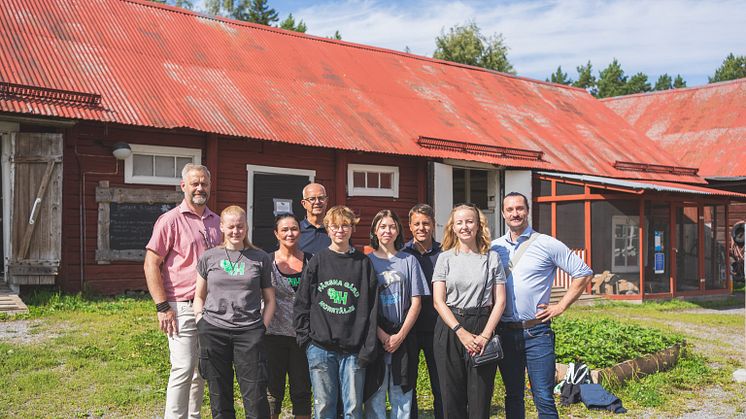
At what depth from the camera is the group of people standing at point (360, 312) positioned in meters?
4.47

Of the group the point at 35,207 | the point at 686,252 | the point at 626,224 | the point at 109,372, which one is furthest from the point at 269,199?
the point at 686,252

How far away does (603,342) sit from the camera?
7.41m

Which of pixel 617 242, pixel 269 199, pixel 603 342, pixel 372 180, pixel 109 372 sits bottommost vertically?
pixel 109 372

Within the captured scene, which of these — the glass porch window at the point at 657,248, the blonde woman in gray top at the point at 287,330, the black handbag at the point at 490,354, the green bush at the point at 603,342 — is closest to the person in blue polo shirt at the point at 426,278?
the black handbag at the point at 490,354

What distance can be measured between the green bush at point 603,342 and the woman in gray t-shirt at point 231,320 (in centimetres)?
359

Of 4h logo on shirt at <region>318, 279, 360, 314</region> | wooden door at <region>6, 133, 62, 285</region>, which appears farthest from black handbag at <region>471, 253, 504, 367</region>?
wooden door at <region>6, 133, 62, 285</region>

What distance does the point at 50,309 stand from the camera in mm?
9570

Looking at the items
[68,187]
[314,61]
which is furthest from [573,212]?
[68,187]

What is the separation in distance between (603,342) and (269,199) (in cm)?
704

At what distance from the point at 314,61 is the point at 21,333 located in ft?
32.2

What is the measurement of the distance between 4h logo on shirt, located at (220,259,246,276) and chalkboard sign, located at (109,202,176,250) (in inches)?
287

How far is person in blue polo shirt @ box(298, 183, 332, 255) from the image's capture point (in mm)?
5059

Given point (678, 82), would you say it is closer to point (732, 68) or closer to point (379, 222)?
point (732, 68)

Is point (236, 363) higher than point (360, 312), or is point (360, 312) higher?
point (360, 312)
